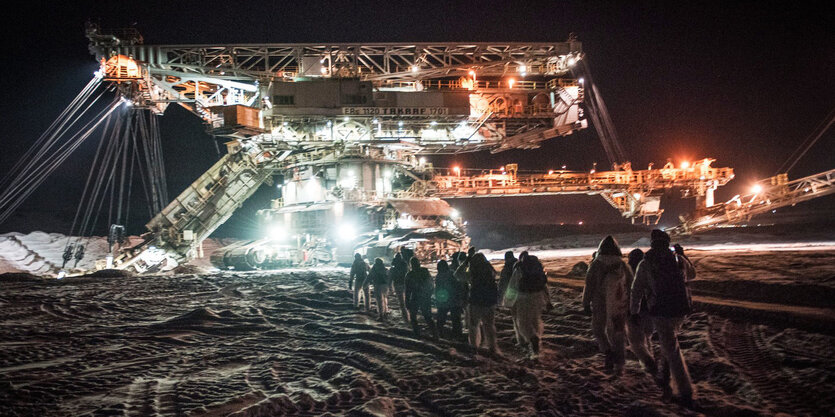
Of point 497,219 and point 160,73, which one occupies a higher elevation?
point 160,73

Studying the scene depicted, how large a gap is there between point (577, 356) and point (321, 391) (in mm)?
3920

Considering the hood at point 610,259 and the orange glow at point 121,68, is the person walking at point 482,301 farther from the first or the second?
the orange glow at point 121,68

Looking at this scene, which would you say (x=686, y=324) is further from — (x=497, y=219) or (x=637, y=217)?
(x=497, y=219)

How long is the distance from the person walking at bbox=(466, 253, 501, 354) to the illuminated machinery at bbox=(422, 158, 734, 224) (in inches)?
905

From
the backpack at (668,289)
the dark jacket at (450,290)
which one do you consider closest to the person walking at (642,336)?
the backpack at (668,289)

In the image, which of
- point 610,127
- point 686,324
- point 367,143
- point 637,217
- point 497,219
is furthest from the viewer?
point 497,219

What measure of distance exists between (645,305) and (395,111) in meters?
24.0

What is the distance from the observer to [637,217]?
1336 inches

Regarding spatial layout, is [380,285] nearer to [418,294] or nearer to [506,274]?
[418,294]

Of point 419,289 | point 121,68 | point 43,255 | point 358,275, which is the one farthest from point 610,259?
point 43,255

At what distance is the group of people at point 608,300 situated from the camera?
4961 millimetres

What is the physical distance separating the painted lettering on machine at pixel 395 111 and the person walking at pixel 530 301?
21930 mm

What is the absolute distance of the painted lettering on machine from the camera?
27.7 m

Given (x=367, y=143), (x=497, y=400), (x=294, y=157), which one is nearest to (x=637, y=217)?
(x=367, y=143)
